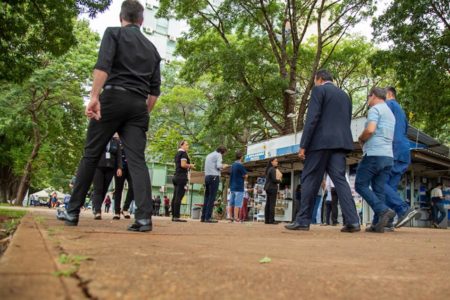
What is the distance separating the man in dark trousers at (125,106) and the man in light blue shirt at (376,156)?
3280 millimetres

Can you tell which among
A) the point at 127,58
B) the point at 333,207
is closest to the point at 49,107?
the point at 333,207

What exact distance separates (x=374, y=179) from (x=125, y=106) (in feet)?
12.8

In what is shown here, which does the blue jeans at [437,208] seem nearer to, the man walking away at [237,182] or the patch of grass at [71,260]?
the man walking away at [237,182]

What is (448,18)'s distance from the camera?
14.0 metres

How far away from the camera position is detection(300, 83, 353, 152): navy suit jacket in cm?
586

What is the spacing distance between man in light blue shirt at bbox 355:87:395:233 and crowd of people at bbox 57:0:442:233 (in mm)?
13

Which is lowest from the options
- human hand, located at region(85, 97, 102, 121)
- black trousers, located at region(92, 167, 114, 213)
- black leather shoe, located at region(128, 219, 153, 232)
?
black leather shoe, located at region(128, 219, 153, 232)

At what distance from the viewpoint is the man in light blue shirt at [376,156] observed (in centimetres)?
621

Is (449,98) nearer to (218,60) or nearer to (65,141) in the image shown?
(218,60)

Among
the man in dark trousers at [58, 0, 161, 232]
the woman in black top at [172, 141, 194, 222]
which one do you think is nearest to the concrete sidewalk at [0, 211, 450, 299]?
the man in dark trousers at [58, 0, 161, 232]

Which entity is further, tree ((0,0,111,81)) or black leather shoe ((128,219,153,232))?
tree ((0,0,111,81))

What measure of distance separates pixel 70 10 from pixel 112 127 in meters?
7.19

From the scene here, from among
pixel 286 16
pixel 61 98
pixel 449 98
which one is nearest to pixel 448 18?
pixel 449 98

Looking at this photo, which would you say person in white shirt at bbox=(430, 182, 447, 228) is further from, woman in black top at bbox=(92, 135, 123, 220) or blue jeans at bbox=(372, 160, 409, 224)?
woman in black top at bbox=(92, 135, 123, 220)
